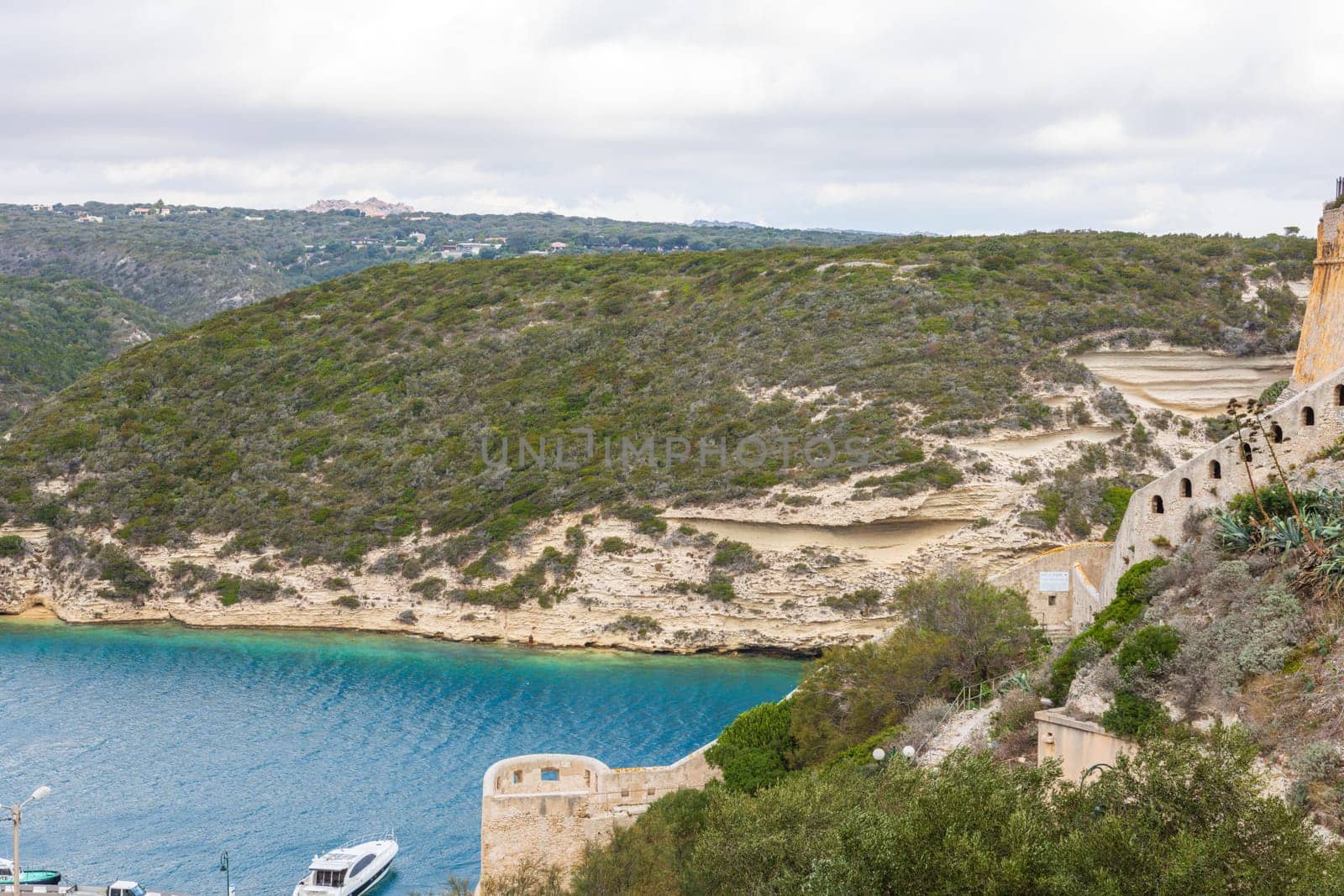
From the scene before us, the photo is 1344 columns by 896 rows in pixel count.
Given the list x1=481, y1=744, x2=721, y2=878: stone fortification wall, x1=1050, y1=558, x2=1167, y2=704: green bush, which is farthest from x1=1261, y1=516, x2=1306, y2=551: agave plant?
x1=481, y1=744, x2=721, y2=878: stone fortification wall

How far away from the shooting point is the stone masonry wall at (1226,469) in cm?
2095

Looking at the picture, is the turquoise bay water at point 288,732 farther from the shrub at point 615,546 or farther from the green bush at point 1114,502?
the green bush at point 1114,502

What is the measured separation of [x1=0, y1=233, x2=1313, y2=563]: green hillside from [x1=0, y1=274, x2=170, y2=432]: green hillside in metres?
18.7

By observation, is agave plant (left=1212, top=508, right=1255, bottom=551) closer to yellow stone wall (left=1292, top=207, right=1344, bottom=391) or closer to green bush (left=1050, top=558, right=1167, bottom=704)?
green bush (left=1050, top=558, right=1167, bottom=704)

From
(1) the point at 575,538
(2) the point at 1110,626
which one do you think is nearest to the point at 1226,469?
(2) the point at 1110,626

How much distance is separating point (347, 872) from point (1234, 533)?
21020 millimetres

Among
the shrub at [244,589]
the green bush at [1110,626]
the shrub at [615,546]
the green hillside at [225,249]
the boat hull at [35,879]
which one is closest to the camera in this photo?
the green bush at [1110,626]

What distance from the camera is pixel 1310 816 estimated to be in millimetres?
14602

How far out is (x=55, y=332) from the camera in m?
101

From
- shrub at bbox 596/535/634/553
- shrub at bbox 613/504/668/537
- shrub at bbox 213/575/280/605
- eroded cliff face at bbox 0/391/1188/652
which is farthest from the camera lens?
shrub at bbox 213/575/280/605

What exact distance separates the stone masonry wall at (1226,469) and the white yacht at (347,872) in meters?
18.9

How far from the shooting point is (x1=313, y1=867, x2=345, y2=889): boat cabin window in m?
29.1

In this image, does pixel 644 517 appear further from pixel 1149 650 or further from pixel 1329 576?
pixel 1329 576

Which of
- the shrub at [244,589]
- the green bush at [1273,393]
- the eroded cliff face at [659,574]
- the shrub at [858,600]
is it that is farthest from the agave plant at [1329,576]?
the shrub at [244,589]
